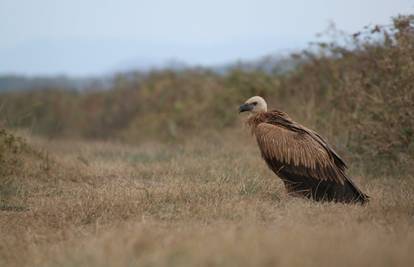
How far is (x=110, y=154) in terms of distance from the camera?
493 inches

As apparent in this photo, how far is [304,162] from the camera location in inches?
299

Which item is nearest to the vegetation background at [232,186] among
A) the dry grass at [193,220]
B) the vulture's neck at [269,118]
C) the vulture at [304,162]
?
the dry grass at [193,220]

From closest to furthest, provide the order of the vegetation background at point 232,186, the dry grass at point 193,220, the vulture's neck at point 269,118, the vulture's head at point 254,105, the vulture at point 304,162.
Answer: the dry grass at point 193,220, the vegetation background at point 232,186, the vulture at point 304,162, the vulture's neck at point 269,118, the vulture's head at point 254,105

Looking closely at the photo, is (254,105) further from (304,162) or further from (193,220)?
(193,220)

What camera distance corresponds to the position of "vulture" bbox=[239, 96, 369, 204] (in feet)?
24.4

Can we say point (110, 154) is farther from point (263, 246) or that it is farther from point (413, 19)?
point (263, 246)

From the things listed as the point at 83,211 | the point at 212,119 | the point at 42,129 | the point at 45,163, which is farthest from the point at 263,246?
the point at 42,129

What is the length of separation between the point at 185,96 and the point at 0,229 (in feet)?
44.5

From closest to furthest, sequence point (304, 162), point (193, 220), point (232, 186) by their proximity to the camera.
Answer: point (193, 220) → point (304, 162) → point (232, 186)

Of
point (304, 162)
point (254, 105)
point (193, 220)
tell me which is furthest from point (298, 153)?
point (193, 220)

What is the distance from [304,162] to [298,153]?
127 millimetres

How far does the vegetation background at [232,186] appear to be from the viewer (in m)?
4.90

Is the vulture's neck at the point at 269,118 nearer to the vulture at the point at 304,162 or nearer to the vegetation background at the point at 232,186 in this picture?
the vulture at the point at 304,162

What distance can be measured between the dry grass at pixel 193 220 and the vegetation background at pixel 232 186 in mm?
18
